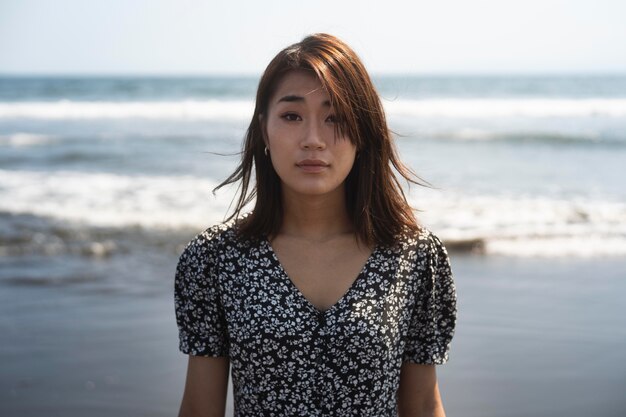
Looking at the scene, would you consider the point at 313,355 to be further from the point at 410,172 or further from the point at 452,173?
the point at 452,173

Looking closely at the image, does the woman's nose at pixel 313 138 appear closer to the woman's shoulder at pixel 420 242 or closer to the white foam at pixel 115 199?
the woman's shoulder at pixel 420 242

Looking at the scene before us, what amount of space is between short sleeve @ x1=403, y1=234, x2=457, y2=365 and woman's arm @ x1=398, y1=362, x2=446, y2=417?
1.3 inches

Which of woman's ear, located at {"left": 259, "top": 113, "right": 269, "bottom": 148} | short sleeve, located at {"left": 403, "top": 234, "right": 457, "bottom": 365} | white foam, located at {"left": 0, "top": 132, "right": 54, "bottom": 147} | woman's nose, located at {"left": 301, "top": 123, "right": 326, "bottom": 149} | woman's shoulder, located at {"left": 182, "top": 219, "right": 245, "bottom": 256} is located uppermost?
white foam, located at {"left": 0, "top": 132, "right": 54, "bottom": 147}

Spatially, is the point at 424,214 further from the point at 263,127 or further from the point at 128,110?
the point at 128,110

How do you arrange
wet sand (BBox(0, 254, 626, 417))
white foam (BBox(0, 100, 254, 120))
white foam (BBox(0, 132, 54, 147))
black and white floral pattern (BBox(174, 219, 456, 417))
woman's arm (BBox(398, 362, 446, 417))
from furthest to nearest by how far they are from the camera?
white foam (BBox(0, 100, 254, 120)) < white foam (BBox(0, 132, 54, 147)) < wet sand (BBox(0, 254, 626, 417)) < woman's arm (BBox(398, 362, 446, 417)) < black and white floral pattern (BBox(174, 219, 456, 417))

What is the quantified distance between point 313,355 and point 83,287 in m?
5.21

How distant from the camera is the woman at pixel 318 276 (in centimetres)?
214

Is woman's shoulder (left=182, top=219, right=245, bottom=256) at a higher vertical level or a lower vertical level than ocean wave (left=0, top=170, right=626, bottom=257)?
lower

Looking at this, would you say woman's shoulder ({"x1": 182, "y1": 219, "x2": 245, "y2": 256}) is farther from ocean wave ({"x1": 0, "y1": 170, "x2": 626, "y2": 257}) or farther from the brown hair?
ocean wave ({"x1": 0, "y1": 170, "x2": 626, "y2": 257})

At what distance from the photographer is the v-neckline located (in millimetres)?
2158

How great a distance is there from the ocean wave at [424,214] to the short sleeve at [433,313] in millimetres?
5836

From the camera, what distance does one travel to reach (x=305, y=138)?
7.15 ft

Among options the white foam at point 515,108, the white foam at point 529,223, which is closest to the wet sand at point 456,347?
the white foam at point 529,223

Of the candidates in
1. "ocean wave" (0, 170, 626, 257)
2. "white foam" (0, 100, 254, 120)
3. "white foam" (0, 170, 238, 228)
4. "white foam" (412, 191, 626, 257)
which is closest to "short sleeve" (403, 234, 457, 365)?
"white foam" (412, 191, 626, 257)
